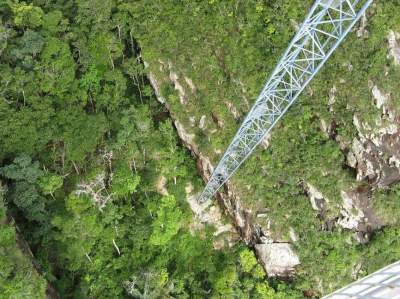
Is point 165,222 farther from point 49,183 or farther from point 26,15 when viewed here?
point 26,15

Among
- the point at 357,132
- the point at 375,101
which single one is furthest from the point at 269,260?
the point at 375,101

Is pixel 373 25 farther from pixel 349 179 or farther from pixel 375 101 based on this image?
pixel 349 179

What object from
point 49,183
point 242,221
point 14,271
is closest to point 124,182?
point 49,183

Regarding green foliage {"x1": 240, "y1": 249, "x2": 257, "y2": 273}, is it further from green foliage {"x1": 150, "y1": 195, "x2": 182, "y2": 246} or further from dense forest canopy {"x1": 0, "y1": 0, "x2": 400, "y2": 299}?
green foliage {"x1": 150, "y1": 195, "x2": 182, "y2": 246}

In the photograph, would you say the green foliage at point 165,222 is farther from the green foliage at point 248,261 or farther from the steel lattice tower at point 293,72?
the green foliage at point 248,261

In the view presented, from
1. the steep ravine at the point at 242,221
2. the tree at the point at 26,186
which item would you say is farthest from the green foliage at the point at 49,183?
the steep ravine at the point at 242,221
